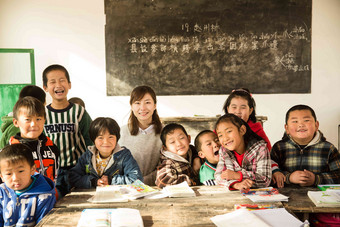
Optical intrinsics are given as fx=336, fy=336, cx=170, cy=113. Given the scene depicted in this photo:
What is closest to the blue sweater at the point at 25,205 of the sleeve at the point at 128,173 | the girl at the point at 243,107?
the sleeve at the point at 128,173

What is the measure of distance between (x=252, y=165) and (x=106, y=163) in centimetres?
90

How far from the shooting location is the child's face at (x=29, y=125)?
2.00 metres

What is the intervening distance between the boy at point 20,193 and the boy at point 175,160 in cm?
69

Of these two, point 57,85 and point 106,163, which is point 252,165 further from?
point 57,85

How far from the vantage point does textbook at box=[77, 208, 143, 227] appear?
4.42ft

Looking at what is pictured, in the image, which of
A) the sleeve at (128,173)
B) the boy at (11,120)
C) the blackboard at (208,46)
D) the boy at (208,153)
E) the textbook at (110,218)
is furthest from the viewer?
the blackboard at (208,46)

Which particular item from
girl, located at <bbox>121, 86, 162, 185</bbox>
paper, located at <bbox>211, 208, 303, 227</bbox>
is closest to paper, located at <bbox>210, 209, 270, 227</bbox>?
paper, located at <bbox>211, 208, 303, 227</bbox>

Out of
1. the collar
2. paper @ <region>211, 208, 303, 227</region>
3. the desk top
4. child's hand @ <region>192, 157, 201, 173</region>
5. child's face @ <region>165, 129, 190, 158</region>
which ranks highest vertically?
the collar

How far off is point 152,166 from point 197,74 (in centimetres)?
272

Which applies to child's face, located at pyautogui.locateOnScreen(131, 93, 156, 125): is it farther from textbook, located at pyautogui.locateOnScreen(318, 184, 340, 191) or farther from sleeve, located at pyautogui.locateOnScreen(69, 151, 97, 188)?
textbook, located at pyautogui.locateOnScreen(318, 184, 340, 191)

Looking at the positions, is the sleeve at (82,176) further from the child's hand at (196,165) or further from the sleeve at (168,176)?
the child's hand at (196,165)

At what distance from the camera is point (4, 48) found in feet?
16.1

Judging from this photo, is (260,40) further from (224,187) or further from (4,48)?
(4,48)

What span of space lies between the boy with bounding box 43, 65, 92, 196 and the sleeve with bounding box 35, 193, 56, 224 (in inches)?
30.7
